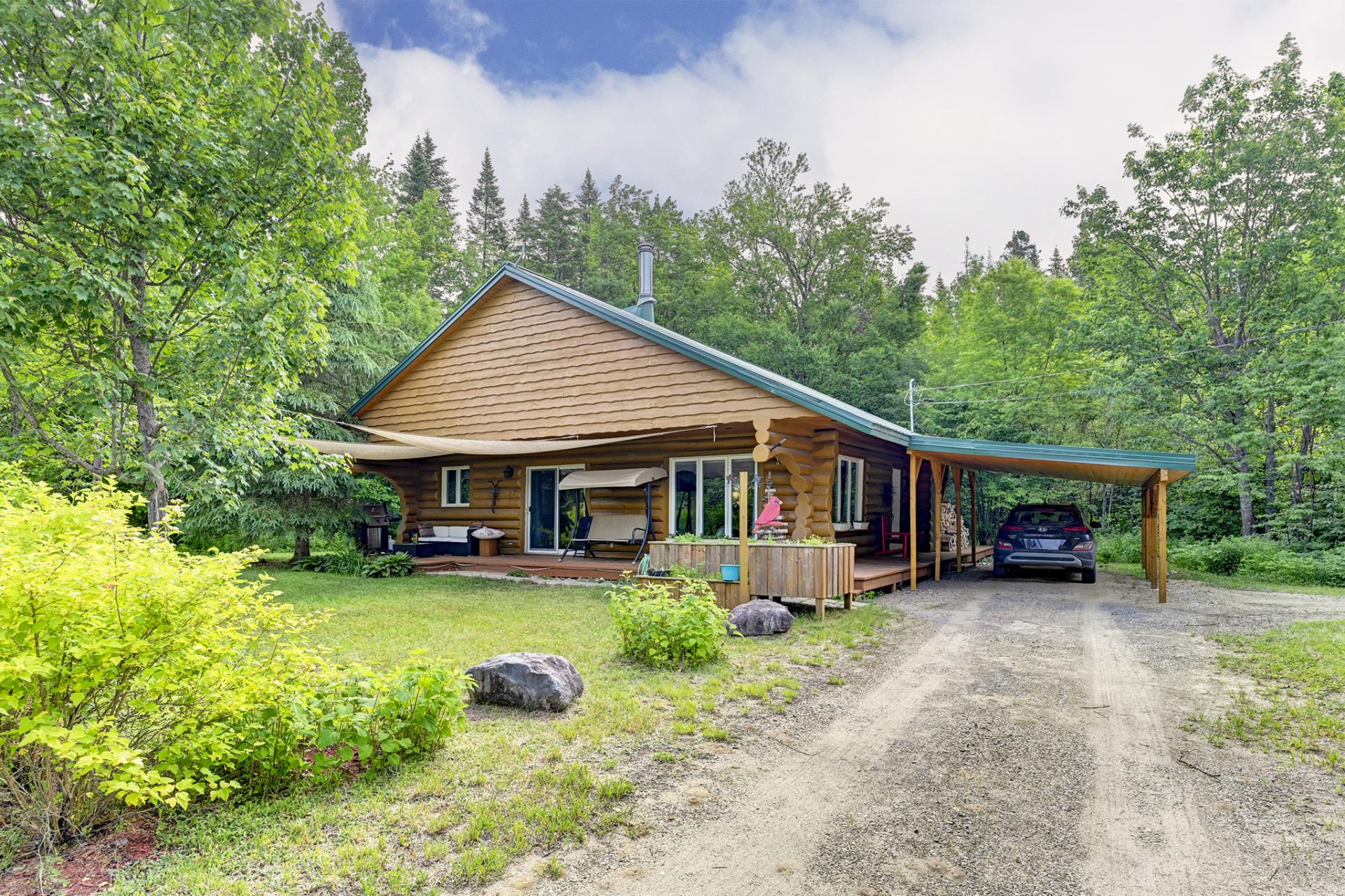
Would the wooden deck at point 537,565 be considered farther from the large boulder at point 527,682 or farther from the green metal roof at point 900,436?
the large boulder at point 527,682

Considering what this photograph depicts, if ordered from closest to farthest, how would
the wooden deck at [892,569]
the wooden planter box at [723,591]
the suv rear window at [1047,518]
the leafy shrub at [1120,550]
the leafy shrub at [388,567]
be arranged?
the wooden planter box at [723,591] < the wooden deck at [892,569] < the suv rear window at [1047,518] < the leafy shrub at [388,567] < the leafy shrub at [1120,550]

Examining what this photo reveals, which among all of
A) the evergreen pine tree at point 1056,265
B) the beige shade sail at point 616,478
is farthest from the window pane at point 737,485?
the evergreen pine tree at point 1056,265

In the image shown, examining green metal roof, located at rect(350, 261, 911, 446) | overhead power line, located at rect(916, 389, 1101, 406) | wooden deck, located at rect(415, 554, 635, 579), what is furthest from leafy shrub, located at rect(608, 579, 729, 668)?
overhead power line, located at rect(916, 389, 1101, 406)

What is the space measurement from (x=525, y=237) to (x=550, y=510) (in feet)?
90.1

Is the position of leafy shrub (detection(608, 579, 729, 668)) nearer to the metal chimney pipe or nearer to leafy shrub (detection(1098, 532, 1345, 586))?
the metal chimney pipe

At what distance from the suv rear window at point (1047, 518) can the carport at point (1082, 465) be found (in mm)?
842

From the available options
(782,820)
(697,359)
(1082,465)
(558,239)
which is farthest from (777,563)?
(558,239)

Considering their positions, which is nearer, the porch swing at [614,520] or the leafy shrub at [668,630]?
the leafy shrub at [668,630]

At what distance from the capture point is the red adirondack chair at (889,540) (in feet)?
50.6

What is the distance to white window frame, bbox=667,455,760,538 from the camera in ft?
39.6

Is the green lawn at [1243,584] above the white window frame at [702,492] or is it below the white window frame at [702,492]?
below

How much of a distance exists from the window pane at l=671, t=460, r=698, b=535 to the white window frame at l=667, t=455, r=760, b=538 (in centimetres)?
2

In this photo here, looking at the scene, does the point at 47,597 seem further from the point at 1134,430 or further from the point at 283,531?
the point at 1134,430

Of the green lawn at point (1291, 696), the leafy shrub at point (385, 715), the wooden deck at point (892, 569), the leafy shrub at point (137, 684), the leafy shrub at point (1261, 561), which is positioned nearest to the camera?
the leafy shrub at point (137, 684)
